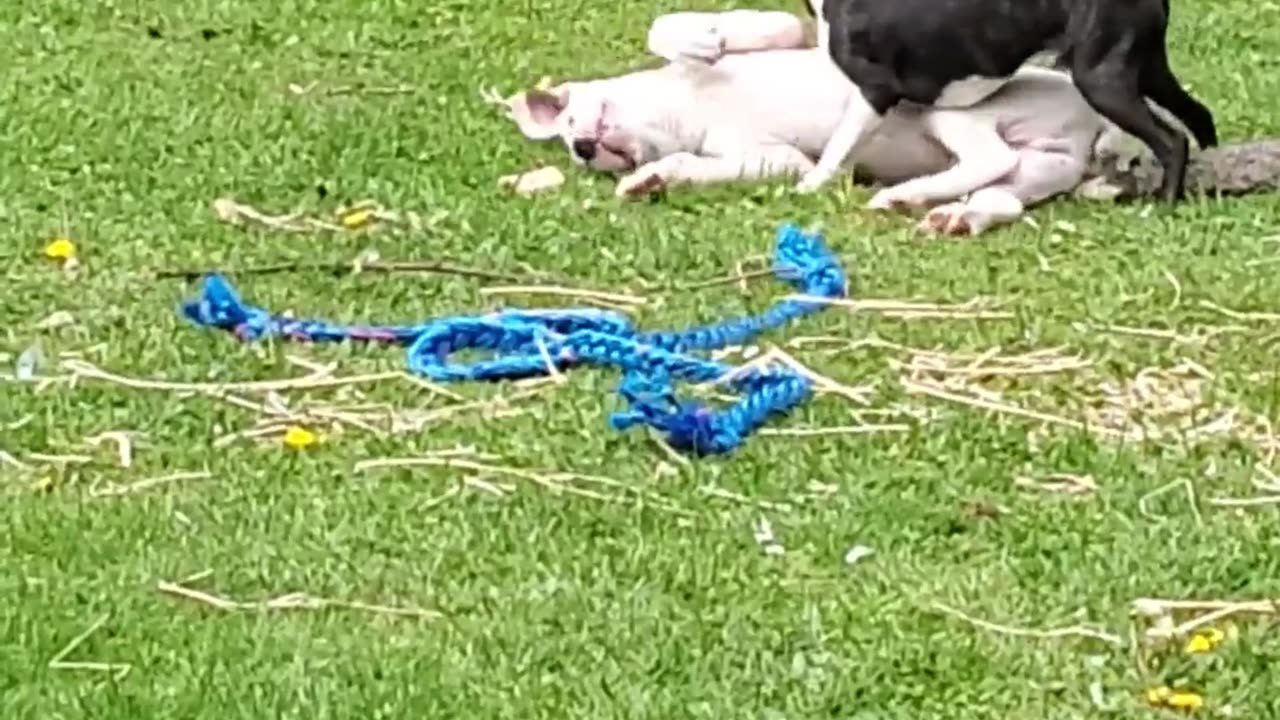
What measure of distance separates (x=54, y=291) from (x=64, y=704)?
1911 mm

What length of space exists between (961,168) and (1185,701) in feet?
8.77

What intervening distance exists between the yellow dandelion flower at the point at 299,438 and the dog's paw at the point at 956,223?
5.96 ft

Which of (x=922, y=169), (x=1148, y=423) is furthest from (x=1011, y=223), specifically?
(x=1148, y=423)

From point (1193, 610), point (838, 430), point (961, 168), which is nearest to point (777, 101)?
point (961, 168)

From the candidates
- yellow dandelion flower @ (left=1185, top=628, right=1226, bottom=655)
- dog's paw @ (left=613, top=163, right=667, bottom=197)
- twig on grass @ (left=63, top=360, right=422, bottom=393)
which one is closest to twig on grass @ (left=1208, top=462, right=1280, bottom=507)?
yellow dandelion flower @ (left=1185, top=628, right=1226, bottom=655)

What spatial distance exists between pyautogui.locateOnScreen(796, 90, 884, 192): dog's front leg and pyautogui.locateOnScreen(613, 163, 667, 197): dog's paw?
1.09ft

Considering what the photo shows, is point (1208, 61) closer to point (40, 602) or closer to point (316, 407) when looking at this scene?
point (316, 407)

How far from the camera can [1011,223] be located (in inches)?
241

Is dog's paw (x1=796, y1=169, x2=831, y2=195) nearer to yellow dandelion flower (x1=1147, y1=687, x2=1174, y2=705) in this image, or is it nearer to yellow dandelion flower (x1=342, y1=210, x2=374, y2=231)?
yellow dandelion flower (x1=342, y1=210, x2=374, y2=231)

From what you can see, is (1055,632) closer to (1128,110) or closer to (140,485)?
(140,485)

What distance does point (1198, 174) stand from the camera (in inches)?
254

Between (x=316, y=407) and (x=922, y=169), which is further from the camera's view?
(x=922, y=169)

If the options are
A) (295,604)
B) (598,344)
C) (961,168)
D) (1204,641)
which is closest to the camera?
(1204,641)

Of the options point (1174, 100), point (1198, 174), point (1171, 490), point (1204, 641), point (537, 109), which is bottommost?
point (537, 109)
